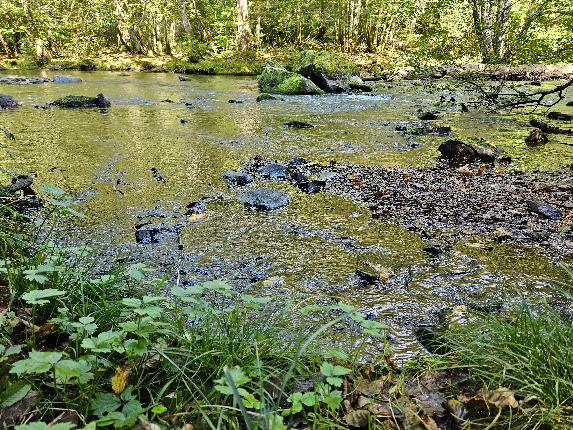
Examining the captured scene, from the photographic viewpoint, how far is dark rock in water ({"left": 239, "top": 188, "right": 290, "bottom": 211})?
4.54 meters

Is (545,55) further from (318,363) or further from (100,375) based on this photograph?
(100,375)

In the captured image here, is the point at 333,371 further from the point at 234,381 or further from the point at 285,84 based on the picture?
the point at 285,84

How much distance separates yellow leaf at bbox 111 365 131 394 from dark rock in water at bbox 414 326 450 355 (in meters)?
1.50

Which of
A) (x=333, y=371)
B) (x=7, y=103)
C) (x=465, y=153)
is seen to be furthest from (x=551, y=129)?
(x=7, y=103)

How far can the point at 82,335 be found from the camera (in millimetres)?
1839

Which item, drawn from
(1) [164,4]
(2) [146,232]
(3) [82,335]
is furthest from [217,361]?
(1) [164,4]

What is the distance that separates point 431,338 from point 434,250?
3.89 ft

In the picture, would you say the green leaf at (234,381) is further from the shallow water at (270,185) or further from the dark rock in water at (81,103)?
the dark rock in water at (81,103)

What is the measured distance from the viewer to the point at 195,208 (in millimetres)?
4410

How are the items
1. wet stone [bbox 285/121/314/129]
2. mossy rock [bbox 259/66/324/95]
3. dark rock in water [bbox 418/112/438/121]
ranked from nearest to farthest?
wet stone [bbox 285/121/314/129] → dark rock in water [bbox 418/112/438/121] → mossy rock [bbox 259/66/324/95]

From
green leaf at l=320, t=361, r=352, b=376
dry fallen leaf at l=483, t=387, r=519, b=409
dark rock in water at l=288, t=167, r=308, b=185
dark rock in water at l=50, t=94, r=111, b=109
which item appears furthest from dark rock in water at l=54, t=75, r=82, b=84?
dry fallen leaf at l=483, t=387, r=519, b=409

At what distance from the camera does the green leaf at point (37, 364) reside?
1.36 m

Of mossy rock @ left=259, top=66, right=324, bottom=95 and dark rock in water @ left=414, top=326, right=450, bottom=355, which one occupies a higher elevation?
mossy rock @ left=259, top=66, right=324, bottom=95

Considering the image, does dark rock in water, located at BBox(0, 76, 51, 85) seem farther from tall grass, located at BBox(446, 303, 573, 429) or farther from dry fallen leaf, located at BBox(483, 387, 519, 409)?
dry fallen leaf, located at BBox(483, 387, 519, 409)
